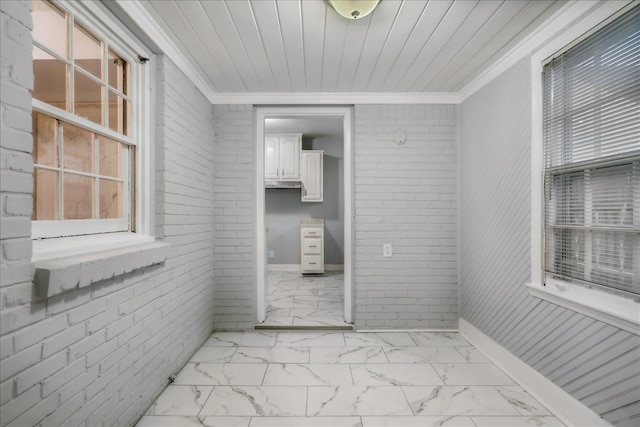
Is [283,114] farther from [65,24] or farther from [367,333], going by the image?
[367,333]

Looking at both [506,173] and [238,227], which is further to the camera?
[238,227]

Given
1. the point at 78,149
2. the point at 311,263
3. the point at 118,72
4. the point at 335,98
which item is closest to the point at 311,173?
the point at 311,263

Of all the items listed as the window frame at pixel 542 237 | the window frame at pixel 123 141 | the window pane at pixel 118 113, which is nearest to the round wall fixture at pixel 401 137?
the window frame at pixel 542 237

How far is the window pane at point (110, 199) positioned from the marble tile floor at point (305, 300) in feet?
6.17

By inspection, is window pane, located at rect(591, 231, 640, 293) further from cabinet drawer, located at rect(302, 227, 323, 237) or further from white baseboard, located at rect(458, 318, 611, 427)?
cabinet drawer, located at rect(302, 227, 323, 237)

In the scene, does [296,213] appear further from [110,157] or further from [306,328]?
[110,157]

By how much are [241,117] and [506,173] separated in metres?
2.47

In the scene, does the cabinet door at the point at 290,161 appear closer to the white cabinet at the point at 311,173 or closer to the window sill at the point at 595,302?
the white cabinet at the point at 311,173

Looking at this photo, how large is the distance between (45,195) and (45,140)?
0.24 meters

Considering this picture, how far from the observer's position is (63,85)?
1.38 meters

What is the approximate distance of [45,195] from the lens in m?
1.30

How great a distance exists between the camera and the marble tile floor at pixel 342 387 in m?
1.76

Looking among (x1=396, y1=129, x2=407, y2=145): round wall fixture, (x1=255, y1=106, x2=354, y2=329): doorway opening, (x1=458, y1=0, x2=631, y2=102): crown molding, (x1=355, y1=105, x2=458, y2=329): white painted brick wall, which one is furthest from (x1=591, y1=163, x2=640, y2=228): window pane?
(x1=255, y1=106, x2=354, y2=329): doorway opening

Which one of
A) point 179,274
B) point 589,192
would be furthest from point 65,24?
point 589,192
